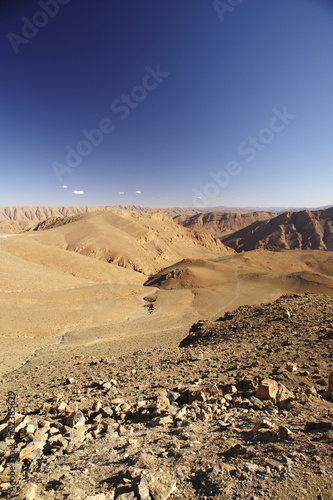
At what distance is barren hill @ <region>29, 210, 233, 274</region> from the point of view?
54.4 m

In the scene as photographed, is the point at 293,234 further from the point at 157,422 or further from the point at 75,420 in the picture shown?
the point at 75,420

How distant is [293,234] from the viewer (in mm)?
112375

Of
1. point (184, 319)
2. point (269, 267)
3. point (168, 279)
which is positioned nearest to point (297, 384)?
point (184, 319)

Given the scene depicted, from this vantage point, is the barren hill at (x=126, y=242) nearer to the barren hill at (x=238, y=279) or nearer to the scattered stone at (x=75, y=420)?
the barren hill at (x=238, y=279)

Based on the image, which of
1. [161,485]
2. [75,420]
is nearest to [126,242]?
[75,420]

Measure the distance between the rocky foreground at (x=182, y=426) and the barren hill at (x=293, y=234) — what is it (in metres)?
105

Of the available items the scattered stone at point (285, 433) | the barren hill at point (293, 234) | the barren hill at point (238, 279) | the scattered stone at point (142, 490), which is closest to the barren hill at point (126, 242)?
the barren hill at point (238, 279)

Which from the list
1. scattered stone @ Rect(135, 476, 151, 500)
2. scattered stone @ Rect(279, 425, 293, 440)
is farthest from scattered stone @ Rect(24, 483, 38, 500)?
scattered stone @ Rect(279, 425, 293, 440)

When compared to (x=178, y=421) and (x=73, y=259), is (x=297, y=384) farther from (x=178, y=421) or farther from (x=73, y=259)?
(x=73, y=259)

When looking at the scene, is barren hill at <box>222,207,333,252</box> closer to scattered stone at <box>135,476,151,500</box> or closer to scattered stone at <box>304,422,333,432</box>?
scattered stone at <box>304,422,333,432</box>

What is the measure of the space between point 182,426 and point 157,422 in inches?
21.5

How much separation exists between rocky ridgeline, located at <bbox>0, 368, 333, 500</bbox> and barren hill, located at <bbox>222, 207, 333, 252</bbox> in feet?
352

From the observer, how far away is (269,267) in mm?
54969

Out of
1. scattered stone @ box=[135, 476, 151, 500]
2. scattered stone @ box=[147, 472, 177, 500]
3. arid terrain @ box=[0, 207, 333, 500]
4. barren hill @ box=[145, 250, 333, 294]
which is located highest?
scattered stone @ box=[135, 476, 151, 500]
